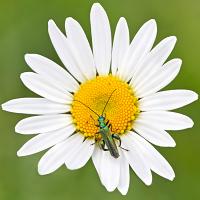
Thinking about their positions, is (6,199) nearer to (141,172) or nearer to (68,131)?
(68,131)

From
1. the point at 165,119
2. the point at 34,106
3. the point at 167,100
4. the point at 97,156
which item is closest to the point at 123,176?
the point at 97,156

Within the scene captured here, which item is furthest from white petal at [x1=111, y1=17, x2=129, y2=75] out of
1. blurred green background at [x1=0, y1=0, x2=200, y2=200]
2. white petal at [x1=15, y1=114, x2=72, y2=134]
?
blurred green background at [x1=0, y1=0, x2=200, y2=200]

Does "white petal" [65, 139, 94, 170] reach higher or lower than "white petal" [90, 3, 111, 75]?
lower

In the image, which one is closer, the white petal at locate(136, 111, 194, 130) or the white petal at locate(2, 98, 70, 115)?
the white petal at locate(136, 111, 194, 130)

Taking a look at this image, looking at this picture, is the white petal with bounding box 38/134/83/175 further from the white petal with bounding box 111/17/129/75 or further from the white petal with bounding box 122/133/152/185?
the white petal with bounding box 111/17/129/75

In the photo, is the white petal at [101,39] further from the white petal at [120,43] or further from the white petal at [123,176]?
the white petal at [123,176]

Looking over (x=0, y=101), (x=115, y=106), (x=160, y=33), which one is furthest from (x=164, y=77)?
(x=0, y=101)

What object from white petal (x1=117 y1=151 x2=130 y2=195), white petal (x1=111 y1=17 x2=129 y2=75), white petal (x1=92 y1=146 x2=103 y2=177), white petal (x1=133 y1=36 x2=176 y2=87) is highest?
white petal (x1=111 y1=17 x2=129 y2=75)
